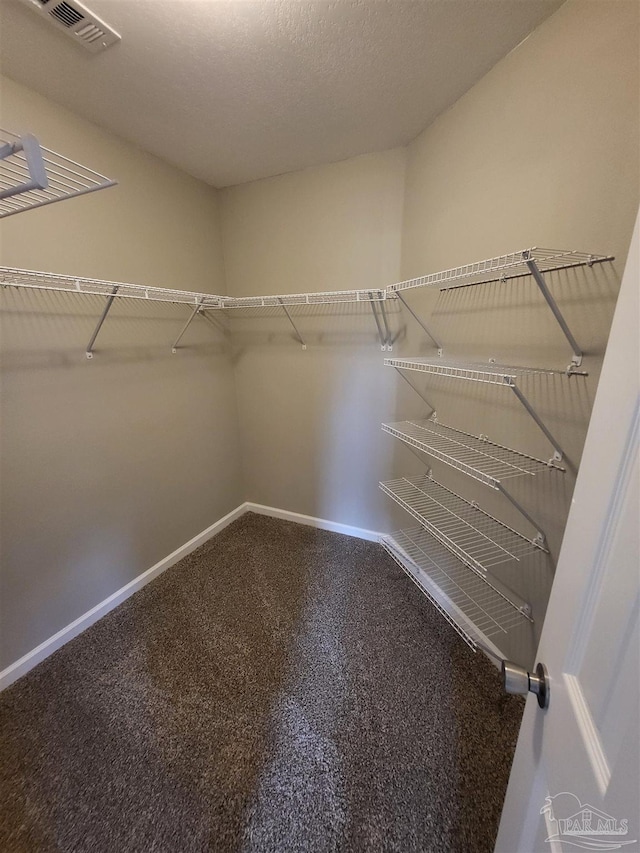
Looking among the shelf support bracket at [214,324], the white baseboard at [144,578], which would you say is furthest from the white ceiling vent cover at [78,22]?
the white baseboard at [144,578]

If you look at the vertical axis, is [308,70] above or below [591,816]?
above

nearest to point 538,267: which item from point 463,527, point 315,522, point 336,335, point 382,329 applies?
point 382,329

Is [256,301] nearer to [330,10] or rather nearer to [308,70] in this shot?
[308,70]

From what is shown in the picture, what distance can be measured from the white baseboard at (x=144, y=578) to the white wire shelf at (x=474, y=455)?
1029mm

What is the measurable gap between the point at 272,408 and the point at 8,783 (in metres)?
2.08

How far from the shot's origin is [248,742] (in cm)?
127

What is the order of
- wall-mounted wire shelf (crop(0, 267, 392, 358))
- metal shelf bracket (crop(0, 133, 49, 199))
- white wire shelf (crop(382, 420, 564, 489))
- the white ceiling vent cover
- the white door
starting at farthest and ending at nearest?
wall-mounted wire shelf (crop(0, 267, 392, 358)), white wire shelf (crop(382, 420, 564, 489)), the white ceiling vent cover, metal shelf bracket (crop(0, 133, 49, 199)), the white door

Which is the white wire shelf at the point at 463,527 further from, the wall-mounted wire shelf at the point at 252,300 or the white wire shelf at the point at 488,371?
the wall-mounted wire shelf at the point at 252,300

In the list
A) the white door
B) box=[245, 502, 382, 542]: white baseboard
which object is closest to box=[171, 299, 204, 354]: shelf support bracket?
box=[245, 502, 382, 542]: white baseboard

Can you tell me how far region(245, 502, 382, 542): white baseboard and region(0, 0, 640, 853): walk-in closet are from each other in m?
0.12

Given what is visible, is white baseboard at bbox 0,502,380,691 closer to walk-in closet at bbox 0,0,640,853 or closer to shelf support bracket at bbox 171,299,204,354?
walk-in closet at bbox 0,0,640,853

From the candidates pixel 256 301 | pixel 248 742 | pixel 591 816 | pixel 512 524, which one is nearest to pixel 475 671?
pixel 512 524

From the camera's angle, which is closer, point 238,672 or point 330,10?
point 330,10

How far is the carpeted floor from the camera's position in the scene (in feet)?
3.46
